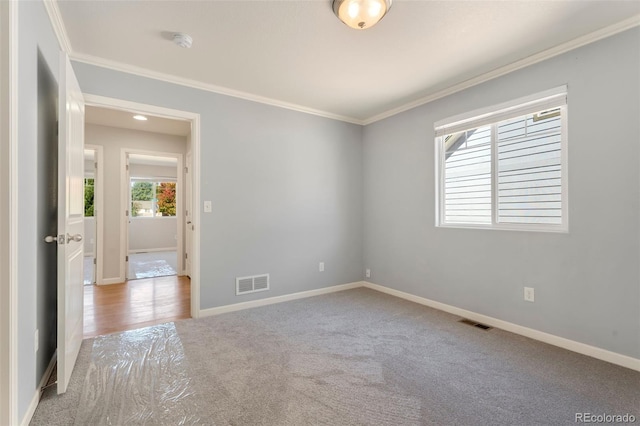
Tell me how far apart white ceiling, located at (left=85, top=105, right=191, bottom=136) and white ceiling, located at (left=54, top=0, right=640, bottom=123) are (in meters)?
1.50

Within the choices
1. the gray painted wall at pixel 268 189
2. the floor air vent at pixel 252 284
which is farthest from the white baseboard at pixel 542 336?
the floor air vent at pixel 252 284

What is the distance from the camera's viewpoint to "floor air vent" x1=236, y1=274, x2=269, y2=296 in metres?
3.53

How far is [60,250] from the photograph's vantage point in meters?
1.82

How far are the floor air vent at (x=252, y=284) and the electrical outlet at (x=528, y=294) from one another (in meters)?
2.66

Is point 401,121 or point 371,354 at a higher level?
point 401,121

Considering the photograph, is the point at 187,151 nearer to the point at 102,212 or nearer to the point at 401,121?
the point at 102,212

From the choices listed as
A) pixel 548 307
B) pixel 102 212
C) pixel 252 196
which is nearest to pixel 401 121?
pixel 252 196

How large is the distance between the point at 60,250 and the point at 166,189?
315 inches

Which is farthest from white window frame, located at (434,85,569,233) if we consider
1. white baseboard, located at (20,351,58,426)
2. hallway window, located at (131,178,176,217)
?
hallway window, located at (131,178,176,217)

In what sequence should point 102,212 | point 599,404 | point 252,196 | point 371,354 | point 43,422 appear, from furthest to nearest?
point 102,212
point 252,196
point 371,354
point 599,404
point 43,422

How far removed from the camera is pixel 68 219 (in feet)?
6.31

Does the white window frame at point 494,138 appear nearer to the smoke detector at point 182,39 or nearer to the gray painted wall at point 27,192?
the smoke detector at point 182,39

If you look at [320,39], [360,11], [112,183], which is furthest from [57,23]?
[112,183]

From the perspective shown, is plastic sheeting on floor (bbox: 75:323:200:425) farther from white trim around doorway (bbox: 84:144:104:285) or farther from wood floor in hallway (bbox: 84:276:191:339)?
white trim around doorway (bbox: 84:144:104:285)
